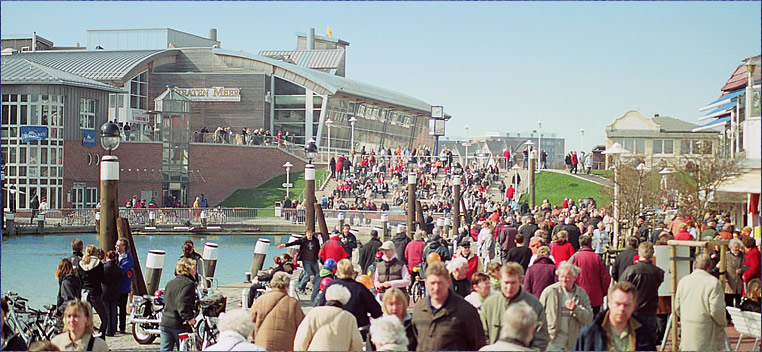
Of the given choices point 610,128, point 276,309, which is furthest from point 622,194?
point 610,128

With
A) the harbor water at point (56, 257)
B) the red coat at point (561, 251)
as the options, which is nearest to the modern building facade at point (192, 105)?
the harbor water at point (56, 257)

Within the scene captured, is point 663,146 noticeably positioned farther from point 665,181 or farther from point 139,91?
point 665,181

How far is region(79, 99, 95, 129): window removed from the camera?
5428cm

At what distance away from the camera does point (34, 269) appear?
3045 cm

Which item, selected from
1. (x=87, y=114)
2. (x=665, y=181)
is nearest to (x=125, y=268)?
(x=665, y=181)

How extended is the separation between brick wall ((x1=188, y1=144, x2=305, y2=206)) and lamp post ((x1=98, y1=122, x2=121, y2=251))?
4534cm

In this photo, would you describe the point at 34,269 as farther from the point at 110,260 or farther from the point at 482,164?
the point at 482,164

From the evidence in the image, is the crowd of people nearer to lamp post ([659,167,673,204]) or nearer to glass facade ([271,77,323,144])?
lamp post ([659,167,673,204])

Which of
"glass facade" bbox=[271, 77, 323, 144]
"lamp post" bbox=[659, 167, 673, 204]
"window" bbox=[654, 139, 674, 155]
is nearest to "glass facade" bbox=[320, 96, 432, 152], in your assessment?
"glass facade" bbox=[271, 77, 323, 144]

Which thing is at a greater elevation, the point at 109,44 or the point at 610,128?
the point at 109,44

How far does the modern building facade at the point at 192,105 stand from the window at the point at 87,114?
0.07 metres

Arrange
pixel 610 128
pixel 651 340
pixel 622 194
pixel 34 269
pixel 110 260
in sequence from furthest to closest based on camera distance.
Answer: pixel 610 128 → pixel 34 269 → pixel 622 194 → pixel 110 260 → pixel 651 340

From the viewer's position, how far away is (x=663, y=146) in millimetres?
67562

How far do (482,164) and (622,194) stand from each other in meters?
33.8
